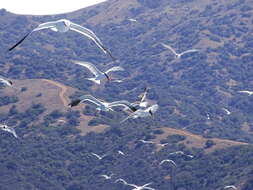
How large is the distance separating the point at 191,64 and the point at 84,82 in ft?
128

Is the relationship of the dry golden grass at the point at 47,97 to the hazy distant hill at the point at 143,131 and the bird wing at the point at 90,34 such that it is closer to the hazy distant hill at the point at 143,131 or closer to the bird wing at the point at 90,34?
the hazy distant hill at the point at 143,131

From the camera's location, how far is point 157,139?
11456 centimetres

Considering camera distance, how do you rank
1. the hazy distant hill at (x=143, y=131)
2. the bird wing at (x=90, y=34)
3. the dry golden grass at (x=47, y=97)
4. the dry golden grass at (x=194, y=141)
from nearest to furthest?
the bird wing at (x=90, y=34) < the hazy distant hill at (x=143, y=131) < the dry golden grass at (x=194, y=141) < the dry golden grass at (x=47, y=97)

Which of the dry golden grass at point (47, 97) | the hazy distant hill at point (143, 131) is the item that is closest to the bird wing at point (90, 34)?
the hazy distant hill at point (143, 131)

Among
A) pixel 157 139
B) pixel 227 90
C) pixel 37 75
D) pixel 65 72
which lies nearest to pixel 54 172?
pixel 157 139

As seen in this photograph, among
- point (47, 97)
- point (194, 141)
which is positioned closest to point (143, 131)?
point (194, 141)

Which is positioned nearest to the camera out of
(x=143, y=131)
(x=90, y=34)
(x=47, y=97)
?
(x=90, y=34)

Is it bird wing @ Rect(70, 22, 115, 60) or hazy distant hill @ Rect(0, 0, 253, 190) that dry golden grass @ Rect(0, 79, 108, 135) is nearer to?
hazy distant hill @ Rect(0, 0, 253, 190)

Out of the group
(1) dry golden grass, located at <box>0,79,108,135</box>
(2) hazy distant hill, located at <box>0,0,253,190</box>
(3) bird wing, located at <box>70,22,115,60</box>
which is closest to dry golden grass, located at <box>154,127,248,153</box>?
(2) hazy distant hill, located at <box>0,0,253,190</box>

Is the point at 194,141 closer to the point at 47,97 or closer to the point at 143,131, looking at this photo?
the point at 143,131

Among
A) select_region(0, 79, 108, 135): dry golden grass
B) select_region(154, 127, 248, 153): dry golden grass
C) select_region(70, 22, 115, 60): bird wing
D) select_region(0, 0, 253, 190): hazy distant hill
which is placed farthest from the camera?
select_region(0, 79, 108, 135): dry golden grass

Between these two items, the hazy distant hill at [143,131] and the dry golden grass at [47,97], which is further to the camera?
the dry golden grass at [47,97]

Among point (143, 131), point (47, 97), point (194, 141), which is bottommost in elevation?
point (47, 97)

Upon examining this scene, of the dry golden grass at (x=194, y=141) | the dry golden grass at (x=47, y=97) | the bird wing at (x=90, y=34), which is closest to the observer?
the bird wing at (x=90, y=34)
